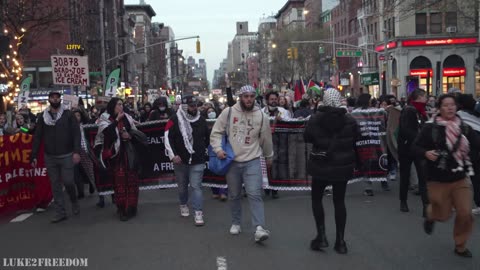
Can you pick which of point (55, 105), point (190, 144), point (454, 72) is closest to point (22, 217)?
point (55, 105)

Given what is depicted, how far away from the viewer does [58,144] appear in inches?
345

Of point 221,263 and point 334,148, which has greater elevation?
point 334,148

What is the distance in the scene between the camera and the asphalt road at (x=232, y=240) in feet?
20.8

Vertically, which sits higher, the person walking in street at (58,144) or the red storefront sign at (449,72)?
the red storefront sign at (449,72)

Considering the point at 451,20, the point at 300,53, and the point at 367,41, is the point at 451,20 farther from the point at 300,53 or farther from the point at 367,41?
the point at 300,53

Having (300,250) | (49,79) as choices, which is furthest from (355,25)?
(300,250)

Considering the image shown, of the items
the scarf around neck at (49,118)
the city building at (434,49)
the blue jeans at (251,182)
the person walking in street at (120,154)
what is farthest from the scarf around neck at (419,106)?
the city building at (434,49)

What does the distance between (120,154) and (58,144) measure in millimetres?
878

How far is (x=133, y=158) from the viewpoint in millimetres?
9062

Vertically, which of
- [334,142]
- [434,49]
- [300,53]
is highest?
[300,53]

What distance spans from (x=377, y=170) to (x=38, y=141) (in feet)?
18.7

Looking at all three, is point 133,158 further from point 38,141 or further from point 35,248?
point 35,248

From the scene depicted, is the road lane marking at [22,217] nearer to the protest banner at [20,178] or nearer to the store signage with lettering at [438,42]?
the protest banner at [20,178]

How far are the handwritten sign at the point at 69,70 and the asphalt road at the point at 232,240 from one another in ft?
18.5
